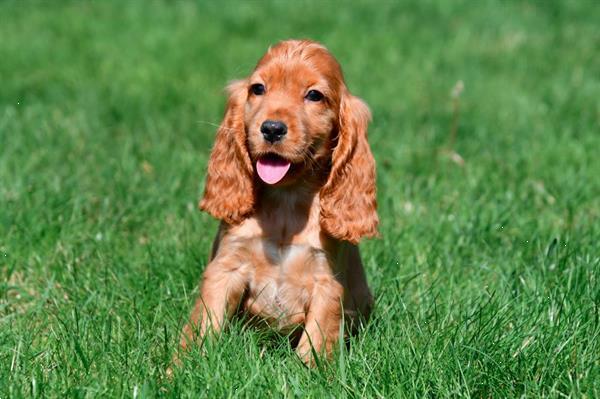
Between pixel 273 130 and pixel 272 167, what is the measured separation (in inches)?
7.1

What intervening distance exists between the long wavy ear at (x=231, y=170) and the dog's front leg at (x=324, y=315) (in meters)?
0.41

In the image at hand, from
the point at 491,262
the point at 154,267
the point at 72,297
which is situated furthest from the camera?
the point at 491,262

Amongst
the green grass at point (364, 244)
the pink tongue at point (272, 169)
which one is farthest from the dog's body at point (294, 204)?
the green grass at point (364, 244)

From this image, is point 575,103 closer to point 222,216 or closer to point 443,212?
point 443,212

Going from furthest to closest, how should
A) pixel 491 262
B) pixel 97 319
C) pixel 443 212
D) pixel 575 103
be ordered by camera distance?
pixel 575 103, pixel 443 212, pixel 491 262, pixel 97 319

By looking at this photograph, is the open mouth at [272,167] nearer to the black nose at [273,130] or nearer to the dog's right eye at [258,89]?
the black nose at [273,130]

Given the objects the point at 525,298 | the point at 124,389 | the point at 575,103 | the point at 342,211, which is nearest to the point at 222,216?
the point at 342,211

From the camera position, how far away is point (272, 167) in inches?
133

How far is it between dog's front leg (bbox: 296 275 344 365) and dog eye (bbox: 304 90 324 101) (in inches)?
26.0

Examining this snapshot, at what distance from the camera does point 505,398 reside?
9.50ft

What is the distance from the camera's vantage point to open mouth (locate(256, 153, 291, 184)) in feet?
11.0

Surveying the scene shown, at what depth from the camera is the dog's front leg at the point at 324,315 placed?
3393 millimetres

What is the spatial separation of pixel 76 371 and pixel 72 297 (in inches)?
28.3

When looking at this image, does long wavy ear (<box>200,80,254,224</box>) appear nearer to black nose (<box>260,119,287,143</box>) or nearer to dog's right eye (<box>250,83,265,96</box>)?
dog's right eye (<box>250,83,265,96</box>)
